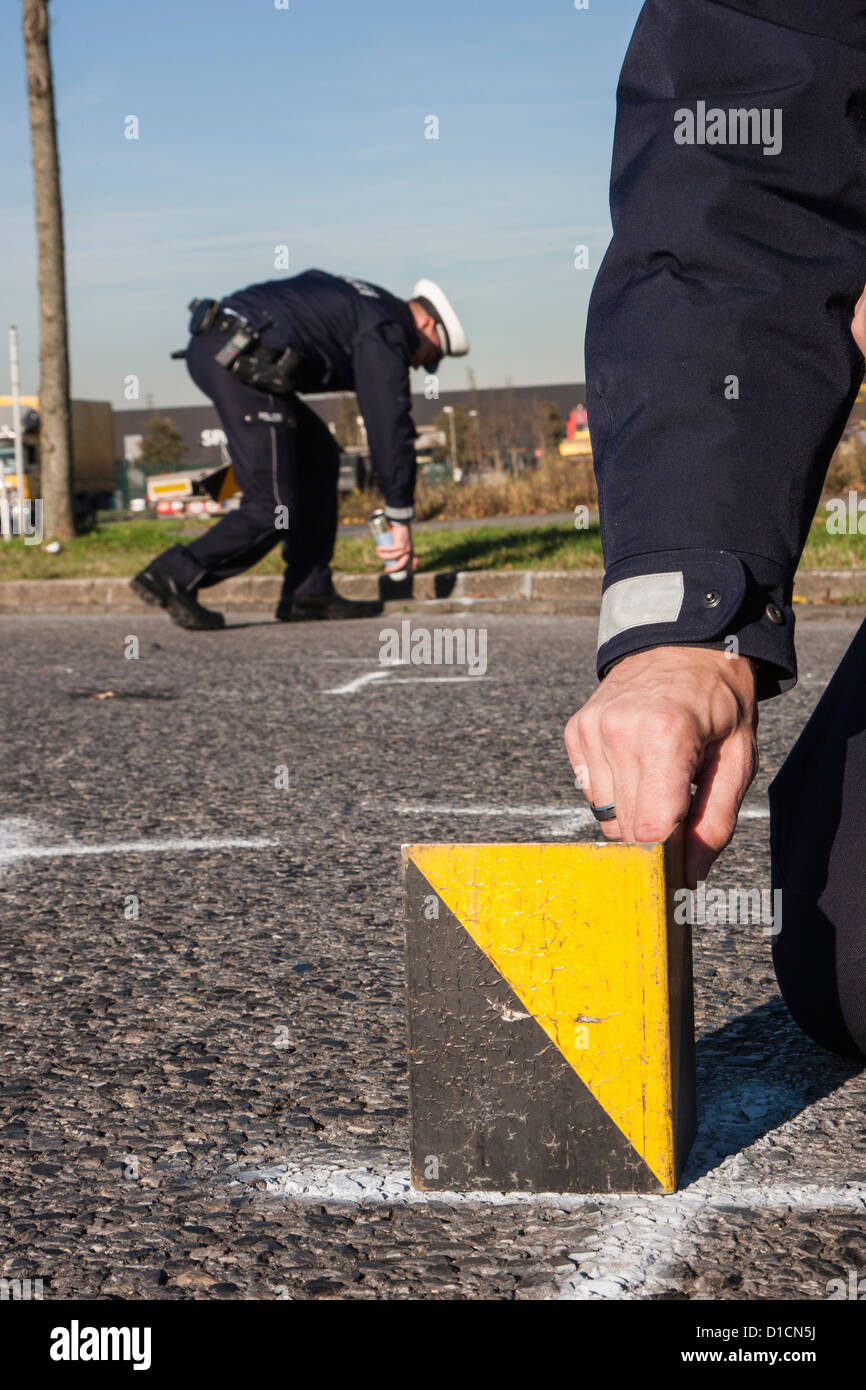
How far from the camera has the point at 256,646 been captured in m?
7.38

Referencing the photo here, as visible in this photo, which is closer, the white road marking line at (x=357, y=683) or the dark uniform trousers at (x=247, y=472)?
the white road marking line at (x=357, y=683)

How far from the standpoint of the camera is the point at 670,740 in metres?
1.32

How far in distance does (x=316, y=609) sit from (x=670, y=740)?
7.35m

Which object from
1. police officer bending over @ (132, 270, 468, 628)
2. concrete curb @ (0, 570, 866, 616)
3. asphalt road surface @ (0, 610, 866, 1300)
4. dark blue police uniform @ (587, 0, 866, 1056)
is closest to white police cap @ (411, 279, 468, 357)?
police officer bending over @ (132, 270, 468, 628)

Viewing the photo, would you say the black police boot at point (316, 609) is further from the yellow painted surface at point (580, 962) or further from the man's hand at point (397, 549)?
the yellow painted surface at point (580, 962)

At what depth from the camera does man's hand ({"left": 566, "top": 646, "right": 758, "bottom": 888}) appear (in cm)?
133

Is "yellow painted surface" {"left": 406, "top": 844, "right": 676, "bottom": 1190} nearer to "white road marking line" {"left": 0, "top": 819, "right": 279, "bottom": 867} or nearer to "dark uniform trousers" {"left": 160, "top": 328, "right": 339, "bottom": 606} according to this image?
"white road marking line" {"left": 0, "top": 819, "right": 279, "bottom": 867}

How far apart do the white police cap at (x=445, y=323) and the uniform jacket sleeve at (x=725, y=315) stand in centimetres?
711

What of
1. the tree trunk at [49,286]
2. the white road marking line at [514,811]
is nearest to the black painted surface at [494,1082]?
the white road marking line at [514,811]

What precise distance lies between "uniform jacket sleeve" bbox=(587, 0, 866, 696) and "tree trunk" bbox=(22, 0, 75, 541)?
12.3 metres

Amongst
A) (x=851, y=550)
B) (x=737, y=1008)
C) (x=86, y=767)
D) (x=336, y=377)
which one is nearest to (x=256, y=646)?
(x=336, y=377)

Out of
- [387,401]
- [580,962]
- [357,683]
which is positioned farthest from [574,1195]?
[387,401]

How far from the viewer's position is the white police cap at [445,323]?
8.70 meters
